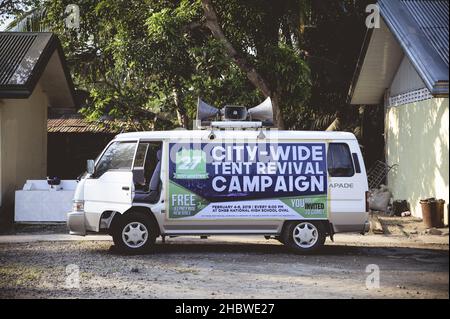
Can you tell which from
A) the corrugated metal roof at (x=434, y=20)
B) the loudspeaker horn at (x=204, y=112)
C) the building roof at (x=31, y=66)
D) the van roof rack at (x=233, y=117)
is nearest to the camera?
the van roof rack at (x=233, y=117)

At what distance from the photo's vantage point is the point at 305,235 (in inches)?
471

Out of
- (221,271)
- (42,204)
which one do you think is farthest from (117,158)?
(42,204)

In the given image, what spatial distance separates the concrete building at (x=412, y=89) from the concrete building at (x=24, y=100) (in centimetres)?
836

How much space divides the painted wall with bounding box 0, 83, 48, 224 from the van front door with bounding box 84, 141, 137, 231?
6.02 m

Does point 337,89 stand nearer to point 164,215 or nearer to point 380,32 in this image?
point 380,32

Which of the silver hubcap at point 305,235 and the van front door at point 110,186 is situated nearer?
the van front door at point 110,186

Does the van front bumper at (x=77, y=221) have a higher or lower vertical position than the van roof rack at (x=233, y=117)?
lower

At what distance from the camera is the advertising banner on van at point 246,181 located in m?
11.9

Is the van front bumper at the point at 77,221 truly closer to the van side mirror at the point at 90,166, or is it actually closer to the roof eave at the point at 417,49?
the van side mirror at the point at 90,166

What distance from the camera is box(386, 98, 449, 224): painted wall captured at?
51.0 feet

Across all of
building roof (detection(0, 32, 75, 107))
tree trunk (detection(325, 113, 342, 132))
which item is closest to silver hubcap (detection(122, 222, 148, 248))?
building roof (detection(0, 32, 75, 107))

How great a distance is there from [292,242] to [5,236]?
658 cm

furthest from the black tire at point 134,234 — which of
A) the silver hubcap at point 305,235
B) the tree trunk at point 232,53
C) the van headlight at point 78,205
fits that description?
the tree trunk at point 232,53

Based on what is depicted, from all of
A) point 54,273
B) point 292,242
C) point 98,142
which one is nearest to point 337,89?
point 98,142
